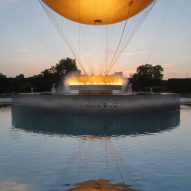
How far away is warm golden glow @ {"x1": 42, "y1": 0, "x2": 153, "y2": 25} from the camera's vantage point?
73.9 ft

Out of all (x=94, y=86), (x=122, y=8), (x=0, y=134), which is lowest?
(x=0, y=134)

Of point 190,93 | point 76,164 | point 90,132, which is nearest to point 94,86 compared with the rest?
point 90,132

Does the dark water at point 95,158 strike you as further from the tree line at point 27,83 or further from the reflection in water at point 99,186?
the tree line at point 27,83

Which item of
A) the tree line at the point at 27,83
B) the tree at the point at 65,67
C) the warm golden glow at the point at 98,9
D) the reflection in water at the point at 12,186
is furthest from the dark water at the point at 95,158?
the tree at the point at 65,67

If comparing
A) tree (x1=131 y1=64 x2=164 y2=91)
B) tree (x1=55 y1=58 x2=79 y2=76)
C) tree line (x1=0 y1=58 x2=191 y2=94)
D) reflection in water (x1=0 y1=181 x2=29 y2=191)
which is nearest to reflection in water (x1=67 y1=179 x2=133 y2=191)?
reflection in water (x1=0 y1=181 x2=29 y2=191)

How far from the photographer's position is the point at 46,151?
10.2 meters

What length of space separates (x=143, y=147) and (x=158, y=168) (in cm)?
286

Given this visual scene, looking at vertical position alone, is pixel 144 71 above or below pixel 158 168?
above

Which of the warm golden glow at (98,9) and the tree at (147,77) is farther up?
the warm golden glow at (98,9)

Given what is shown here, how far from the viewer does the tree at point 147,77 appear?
178 ft

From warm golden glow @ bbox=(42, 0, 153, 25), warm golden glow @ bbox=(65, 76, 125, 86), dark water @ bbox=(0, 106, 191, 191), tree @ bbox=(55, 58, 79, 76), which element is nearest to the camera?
dark water @ bbox=(0, 106, 191, 191)

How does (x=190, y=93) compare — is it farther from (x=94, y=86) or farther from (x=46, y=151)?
(x=46, y=151)

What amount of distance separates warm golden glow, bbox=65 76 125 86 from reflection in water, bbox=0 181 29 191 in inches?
748

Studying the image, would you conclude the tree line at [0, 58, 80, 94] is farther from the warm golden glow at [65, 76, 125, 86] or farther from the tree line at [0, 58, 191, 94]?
the warm golden glow at [65, 76, 125, 86]
